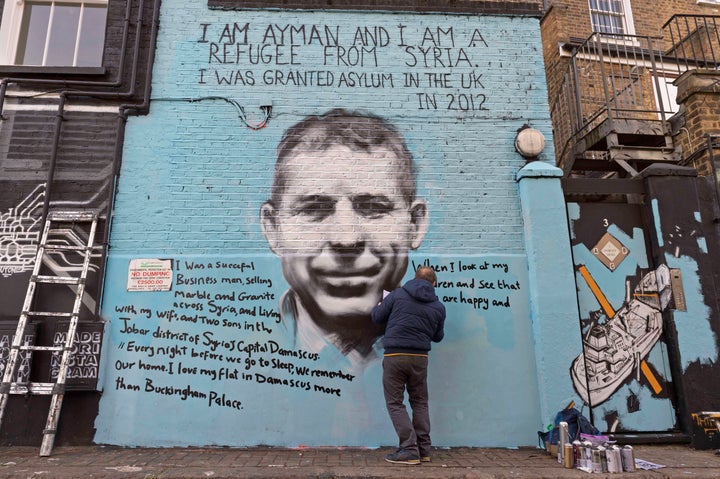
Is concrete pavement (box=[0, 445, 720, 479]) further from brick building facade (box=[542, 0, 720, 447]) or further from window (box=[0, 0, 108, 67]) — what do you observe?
window (box=[0, 0, 108, 67])

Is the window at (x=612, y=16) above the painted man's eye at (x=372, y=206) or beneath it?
above

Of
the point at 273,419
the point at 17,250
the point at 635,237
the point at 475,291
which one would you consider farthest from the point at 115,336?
the point at 635,237

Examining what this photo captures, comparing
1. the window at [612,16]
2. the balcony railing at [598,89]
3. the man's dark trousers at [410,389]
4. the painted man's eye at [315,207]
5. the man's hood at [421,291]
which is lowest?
the man's dark trousers at [410,389]

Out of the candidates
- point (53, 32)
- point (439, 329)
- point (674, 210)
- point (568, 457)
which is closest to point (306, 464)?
point (439, 329)

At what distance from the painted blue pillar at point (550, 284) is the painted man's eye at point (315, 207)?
232 centimetres

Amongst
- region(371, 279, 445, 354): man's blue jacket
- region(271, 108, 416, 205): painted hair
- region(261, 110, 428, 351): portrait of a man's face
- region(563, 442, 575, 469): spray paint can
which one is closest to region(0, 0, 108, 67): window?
region(271, 108, 416, 205): painted hair

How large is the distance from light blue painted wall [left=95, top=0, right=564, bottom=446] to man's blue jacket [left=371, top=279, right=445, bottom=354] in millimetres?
716

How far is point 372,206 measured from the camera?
19.0 feet

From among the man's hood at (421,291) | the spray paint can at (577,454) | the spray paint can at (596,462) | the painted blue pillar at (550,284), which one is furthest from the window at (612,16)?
the spray paint can at (596,462)

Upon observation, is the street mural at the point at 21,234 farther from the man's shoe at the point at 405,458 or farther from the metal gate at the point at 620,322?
the metal gate at the point at 620,322

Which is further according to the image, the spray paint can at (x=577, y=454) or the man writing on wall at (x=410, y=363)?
the man writing on wall at (x=410, y=363)

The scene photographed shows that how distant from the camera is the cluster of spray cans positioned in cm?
418

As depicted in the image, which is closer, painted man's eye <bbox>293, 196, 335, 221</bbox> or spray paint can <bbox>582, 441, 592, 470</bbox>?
spray paint can <bbox>582, 441, 592, 470</bbox>

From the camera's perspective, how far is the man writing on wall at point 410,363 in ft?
14.7
